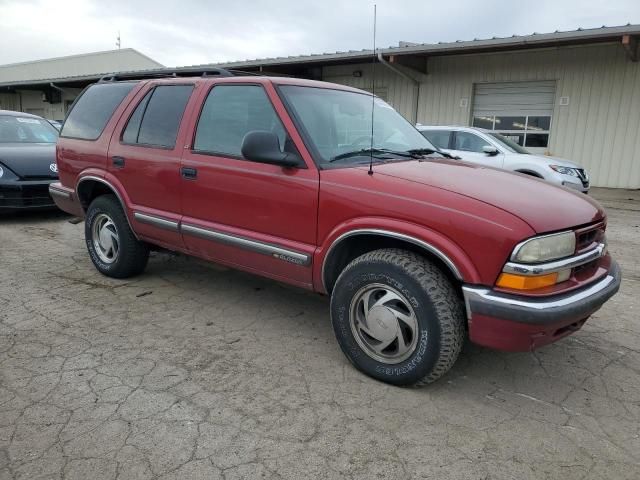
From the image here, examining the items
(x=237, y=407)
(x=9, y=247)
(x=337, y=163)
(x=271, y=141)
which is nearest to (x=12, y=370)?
(x=237, y=407)

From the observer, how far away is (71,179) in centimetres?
496

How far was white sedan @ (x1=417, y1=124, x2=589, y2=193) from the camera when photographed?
8898 mm

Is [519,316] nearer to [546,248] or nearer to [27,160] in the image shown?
[546,248]

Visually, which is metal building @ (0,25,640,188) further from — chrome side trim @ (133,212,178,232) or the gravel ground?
Answer: chrome side trim @ (133,212,178,232)

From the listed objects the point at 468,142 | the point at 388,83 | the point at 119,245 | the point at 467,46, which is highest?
the point at 467,46

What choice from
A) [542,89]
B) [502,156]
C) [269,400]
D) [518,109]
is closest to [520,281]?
[269,400]

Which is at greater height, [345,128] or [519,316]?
[345,128]

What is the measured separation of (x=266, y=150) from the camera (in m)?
3.12

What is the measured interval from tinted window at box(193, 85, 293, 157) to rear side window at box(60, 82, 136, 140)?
1.26 m

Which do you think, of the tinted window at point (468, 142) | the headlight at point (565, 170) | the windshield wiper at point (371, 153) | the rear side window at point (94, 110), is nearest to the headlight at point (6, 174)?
the rear side window at point (94, 110)

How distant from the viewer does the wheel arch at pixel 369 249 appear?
2643 millimetres

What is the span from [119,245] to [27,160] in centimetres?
382

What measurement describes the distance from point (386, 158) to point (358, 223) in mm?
730

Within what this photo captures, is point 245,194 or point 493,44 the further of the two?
point 493,44
